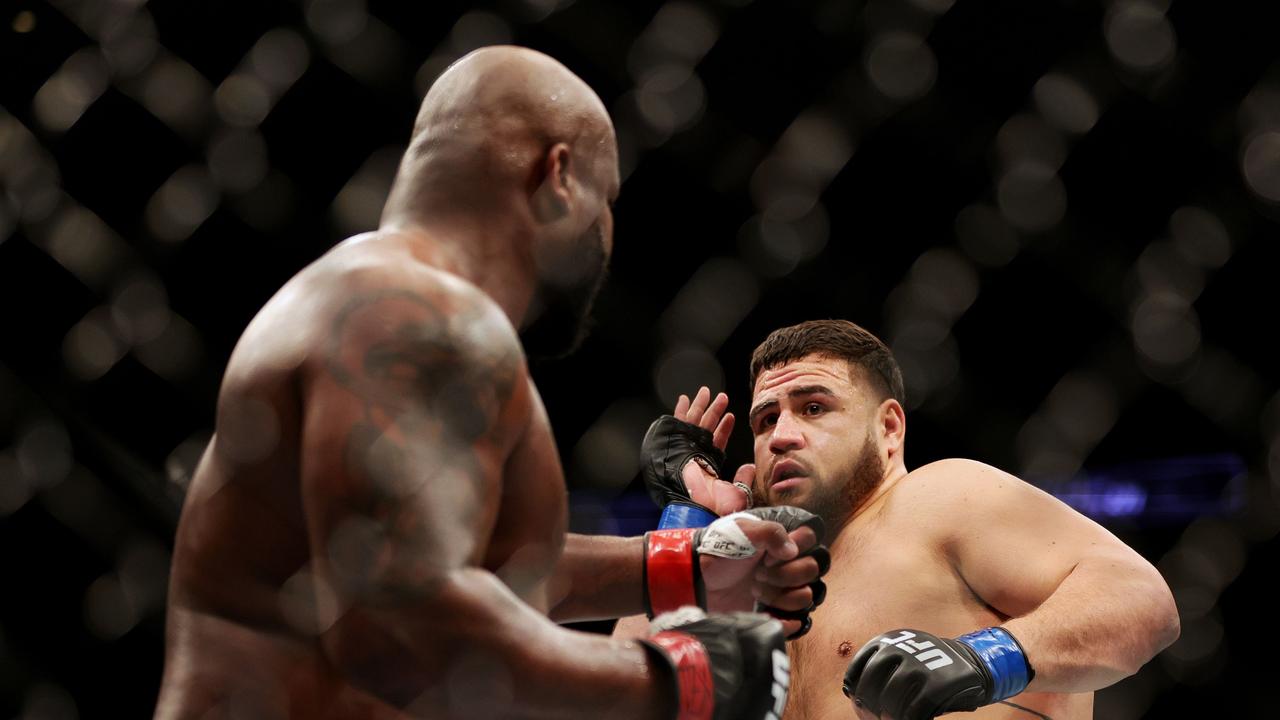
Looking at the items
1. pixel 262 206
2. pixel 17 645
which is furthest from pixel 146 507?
pixel 262 206

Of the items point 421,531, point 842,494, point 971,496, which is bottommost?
point 842,494

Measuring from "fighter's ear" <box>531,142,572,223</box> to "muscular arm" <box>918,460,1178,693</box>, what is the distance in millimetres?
977

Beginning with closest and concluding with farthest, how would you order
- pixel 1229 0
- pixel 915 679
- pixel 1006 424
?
pixel 915 679
pixel 1229 0
pixel 1006 424

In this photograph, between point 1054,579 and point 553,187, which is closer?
point 553,187

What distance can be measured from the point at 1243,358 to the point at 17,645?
3.09 metres

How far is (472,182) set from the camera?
1326 mm

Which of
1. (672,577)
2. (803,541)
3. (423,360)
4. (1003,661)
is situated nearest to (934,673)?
(1003,661)

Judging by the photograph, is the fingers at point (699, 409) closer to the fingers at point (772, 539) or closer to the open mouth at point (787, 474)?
the open mouth at point (787, 474)

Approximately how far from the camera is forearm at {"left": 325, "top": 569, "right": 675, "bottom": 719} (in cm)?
98

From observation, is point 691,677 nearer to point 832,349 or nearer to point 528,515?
point 528,515

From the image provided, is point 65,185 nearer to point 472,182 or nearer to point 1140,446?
point 472,182

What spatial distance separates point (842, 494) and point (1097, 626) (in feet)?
2.10

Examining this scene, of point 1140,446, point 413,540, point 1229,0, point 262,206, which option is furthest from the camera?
point 1140,446

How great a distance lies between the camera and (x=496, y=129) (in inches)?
53.0
